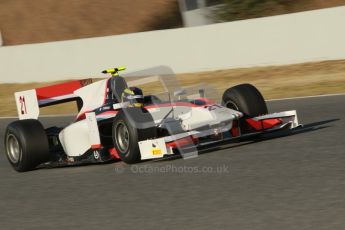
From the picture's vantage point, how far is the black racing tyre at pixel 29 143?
905 cm

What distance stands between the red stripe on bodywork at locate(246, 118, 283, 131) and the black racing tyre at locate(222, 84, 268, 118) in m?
0.08

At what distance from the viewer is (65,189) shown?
7824mm

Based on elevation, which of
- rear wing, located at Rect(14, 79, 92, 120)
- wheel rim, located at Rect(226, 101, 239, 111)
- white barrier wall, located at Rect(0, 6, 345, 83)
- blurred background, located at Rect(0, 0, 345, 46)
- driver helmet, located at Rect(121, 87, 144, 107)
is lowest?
wheel rim, located at Rect(226, 101, 239, 111)

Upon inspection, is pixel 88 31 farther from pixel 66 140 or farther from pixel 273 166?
pixel 273 166

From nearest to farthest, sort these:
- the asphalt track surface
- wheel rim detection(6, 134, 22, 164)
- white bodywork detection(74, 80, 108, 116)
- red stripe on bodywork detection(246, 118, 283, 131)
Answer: the asphalt track surface
red stripe on bodywork detection(246, 118, 283, 131)
white bodywork detection(74, 80, 108, 116)
wheel rim detection(6, 134, 22, 164)

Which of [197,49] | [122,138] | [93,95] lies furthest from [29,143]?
[197,49]

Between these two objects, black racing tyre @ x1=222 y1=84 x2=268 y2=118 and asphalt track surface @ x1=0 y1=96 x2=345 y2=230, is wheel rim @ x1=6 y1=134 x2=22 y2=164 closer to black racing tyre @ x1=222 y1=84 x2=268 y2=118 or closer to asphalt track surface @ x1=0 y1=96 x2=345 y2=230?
asphalt track surface @ x1=0 y1=96 x2=345 y2=230

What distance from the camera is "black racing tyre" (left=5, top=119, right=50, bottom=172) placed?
9.05m

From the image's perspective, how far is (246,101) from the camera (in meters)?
8.96

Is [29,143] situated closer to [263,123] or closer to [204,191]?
[263,123]

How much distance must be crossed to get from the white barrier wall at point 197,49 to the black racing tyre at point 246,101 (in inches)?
314

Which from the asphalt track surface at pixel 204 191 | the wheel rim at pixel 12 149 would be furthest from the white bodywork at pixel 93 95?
the wheel rim at pixel 12 149

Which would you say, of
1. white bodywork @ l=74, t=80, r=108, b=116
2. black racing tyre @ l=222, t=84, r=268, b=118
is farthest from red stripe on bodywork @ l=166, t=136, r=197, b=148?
white bodywork @ l=74, t=80, r=108, b=116

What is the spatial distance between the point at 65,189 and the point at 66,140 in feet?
5.10
